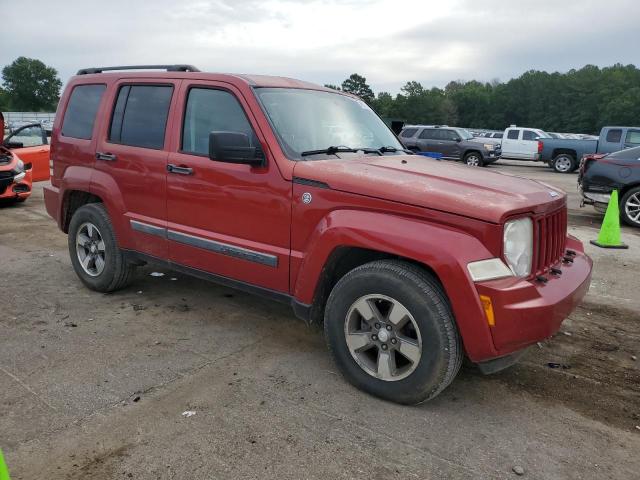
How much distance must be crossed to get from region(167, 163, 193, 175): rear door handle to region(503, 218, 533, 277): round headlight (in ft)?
7.62

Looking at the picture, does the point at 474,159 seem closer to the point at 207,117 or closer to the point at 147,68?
the point at 147,68

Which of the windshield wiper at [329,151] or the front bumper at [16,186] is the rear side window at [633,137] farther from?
the front bumper at [16,186]

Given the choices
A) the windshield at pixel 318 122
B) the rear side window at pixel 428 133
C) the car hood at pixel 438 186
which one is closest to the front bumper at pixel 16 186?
the windshield at pixel 318 122

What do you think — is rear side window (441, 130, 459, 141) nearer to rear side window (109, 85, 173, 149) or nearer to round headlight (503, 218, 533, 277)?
rear side window (109, 85, 173, 149)

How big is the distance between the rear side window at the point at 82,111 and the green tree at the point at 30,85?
10606 cm

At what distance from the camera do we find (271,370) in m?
3.64

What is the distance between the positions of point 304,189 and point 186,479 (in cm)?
180

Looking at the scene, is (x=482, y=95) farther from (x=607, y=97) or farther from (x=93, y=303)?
(x=93, y=303)

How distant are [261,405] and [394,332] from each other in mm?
887

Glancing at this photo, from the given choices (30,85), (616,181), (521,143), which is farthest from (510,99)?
(616,181)

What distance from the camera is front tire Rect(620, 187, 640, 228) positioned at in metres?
9.27

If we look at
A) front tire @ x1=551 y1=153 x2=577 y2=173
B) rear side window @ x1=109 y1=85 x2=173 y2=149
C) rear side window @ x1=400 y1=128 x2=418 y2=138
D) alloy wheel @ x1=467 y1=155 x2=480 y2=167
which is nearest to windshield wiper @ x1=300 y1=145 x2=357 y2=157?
rear side window @ x1=109 y1=85 x2=173 y2=149

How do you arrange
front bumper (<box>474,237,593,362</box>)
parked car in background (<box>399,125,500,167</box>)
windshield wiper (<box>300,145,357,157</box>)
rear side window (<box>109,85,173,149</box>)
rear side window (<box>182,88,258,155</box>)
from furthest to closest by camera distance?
parked car in background (<box>399,125,500,167</box>) → rear side window (<box>109,85,173,149</box>) → rear side window (<box>182,88,258,155</box>) → windshield wiper (<box>300,145,357,157</box>) → front bumper (<box>474,237,593,362</box>)

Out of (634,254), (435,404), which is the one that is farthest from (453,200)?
(634,254)
